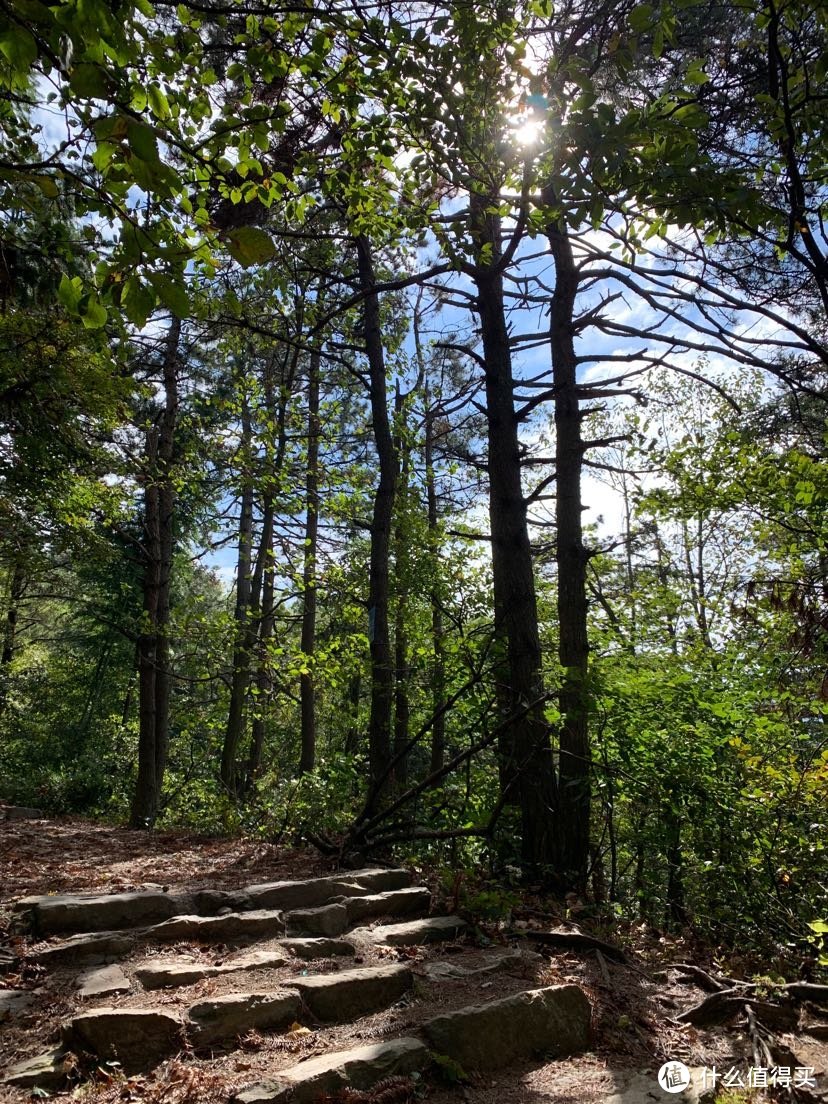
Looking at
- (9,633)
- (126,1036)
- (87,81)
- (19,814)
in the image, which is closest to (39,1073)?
(126,1036)

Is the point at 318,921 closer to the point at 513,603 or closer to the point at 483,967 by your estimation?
the point at 483,967

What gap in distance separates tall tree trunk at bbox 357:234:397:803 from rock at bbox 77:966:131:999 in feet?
14.7

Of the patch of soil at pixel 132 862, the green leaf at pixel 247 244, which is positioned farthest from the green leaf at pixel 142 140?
the patch of soil at pixel 132 862

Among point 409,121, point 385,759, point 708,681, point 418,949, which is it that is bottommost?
point 418,949

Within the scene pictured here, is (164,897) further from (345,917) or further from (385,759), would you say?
(385,759)

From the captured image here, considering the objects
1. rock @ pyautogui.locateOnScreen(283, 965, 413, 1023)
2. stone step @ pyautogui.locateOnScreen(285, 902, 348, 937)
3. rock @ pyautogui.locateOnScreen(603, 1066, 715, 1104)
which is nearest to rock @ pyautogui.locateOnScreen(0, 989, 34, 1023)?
rock @ pyautogui.locateOnScreen(283, 965, 413, 1023)

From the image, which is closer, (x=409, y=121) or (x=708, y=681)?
(x=409, y=121)

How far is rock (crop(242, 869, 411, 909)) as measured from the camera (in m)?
4.32

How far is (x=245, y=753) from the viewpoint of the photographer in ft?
60.3

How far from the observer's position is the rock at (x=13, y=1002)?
2823 mm

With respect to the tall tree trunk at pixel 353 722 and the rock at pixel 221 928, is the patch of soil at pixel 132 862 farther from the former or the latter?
the tall tree trunk at pixel 353 722

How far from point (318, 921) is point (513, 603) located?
319cm

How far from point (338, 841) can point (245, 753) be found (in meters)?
13.2

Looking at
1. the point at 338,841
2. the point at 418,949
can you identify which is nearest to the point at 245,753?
the point at 338,841
